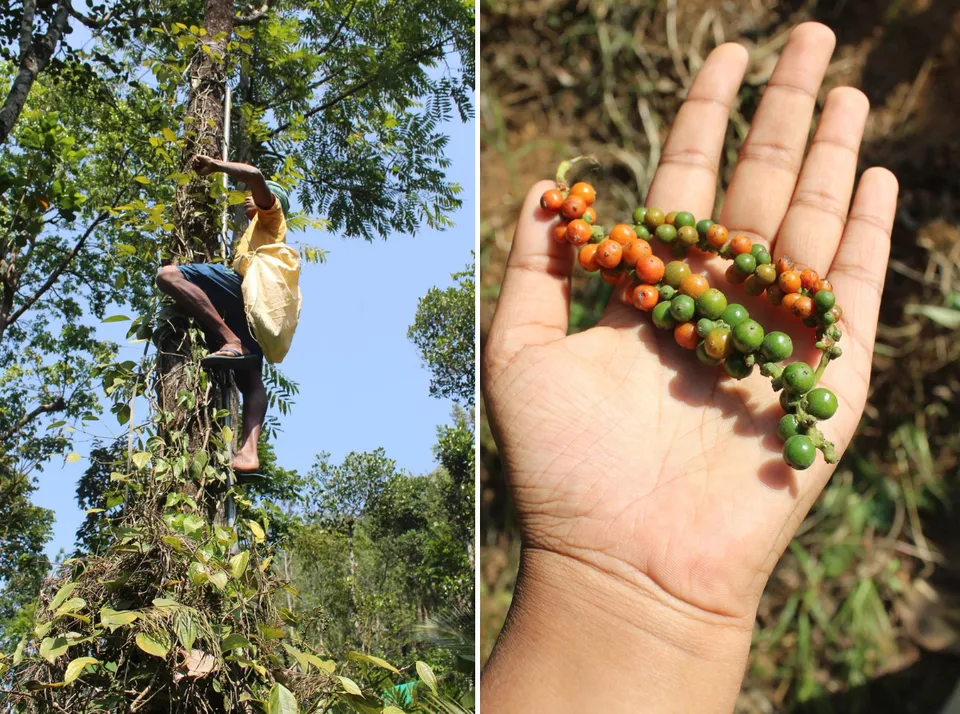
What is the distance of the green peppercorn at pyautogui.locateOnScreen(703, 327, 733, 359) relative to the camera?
151cm

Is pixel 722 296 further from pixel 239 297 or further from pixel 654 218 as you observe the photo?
pixel 239 297

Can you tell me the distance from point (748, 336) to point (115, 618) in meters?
1.27

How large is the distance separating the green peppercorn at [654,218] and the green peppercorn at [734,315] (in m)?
0.30

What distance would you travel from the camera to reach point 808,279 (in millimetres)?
1583

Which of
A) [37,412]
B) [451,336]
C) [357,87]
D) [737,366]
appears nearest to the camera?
[737,366]

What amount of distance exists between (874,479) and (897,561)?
25cm

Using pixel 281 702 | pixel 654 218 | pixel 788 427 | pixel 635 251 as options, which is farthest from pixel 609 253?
pixel 281 702

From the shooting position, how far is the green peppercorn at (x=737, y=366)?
1535 millimetres

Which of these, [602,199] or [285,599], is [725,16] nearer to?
[602,199]

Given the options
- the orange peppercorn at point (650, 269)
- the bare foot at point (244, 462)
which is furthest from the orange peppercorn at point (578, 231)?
the bare foot at point (244, 462)

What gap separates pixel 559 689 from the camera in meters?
1.50

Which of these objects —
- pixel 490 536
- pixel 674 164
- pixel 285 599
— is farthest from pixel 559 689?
pixel 674 164

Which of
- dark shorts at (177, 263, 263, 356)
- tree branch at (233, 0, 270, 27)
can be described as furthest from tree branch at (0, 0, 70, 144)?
dark shorts at (177, 263, 263, 356)

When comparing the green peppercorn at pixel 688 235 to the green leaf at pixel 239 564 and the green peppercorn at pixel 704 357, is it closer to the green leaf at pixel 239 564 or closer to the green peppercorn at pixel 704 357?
the green peppercorn at pixel 704 357
